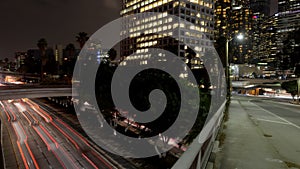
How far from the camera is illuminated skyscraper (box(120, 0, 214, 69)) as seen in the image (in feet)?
307

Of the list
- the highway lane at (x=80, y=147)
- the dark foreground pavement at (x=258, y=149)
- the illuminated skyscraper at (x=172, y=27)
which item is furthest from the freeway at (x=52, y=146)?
the illuminated skyscraper at (x=172, y=27)

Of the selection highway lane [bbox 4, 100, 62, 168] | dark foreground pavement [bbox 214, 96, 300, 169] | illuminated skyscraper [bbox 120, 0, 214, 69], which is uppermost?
illuminated skyscraper [bbox 120, 0, 214, 69]

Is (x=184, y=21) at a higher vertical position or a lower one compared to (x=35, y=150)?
higher

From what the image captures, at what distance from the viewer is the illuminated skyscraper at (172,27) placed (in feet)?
307

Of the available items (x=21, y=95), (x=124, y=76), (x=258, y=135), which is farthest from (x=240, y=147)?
(x=21, y=95)

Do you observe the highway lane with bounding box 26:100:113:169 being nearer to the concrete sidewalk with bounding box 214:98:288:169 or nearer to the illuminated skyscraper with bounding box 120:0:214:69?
the concrete sidewalk with bounding box 214:98:288:169

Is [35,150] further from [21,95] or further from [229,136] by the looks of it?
[229,136]

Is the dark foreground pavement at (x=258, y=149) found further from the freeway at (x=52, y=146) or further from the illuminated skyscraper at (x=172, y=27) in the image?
the illuminated skyscraper at (x=172, y=27)

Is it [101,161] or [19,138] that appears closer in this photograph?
[101,161]

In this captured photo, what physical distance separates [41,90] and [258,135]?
38715 mm

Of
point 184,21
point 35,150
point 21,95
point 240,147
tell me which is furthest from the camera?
point 184,21

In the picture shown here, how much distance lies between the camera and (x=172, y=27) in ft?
314

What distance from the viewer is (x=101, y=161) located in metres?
26.2

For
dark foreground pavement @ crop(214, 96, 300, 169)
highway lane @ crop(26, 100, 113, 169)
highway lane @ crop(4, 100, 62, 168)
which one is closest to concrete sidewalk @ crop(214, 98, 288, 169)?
dark foreground pavement @ crop(214, 96, 300, 169)
